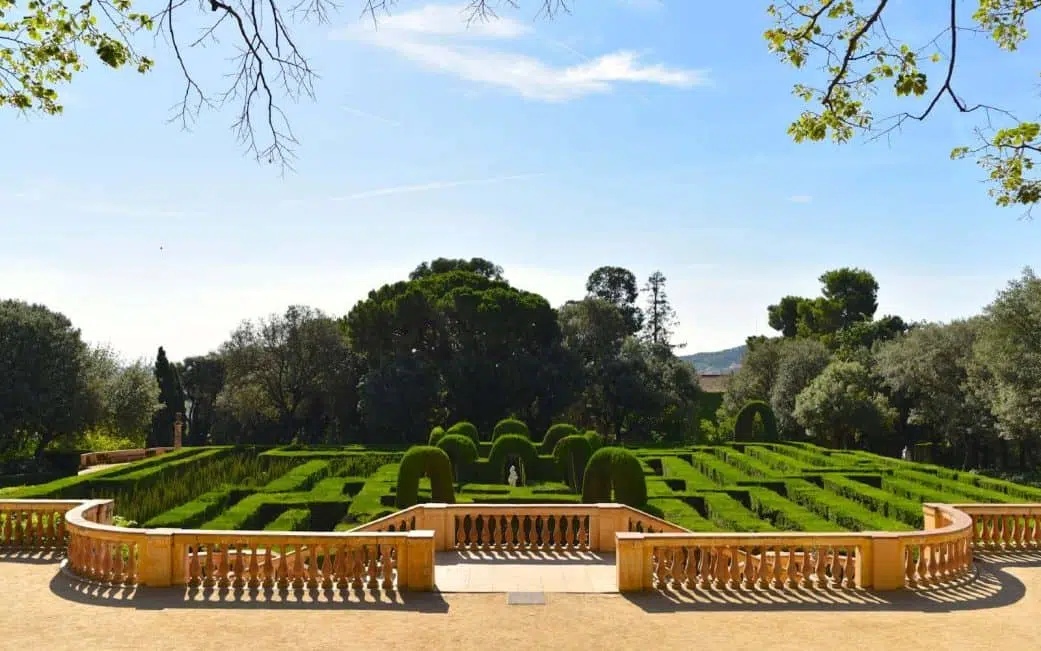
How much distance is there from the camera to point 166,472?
34.7 m

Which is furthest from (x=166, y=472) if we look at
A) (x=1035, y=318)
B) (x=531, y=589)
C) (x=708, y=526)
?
(x=1035, y=318)

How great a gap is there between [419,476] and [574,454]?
308 inches

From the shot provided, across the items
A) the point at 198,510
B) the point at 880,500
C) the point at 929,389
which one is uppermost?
the point at 929,389

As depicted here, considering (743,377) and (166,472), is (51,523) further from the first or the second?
(743,377)

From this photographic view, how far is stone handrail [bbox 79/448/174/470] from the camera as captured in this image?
4413 centimetres

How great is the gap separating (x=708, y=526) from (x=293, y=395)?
4422cm

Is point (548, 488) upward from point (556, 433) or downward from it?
downward

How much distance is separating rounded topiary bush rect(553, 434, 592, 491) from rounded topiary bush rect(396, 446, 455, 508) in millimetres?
7133

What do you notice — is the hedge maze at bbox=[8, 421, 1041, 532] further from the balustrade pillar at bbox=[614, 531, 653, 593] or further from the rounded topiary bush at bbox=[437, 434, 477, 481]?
the balustrade pillar at bbox=[614, 531, 653, 593]

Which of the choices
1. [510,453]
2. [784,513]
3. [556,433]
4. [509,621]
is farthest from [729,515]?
[556,433]

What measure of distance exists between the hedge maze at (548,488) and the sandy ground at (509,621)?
23.6 feet

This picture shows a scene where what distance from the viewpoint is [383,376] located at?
50.9m

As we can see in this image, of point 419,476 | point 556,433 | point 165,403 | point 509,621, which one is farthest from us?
point 165,403

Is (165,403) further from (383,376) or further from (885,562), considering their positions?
(885,562)
